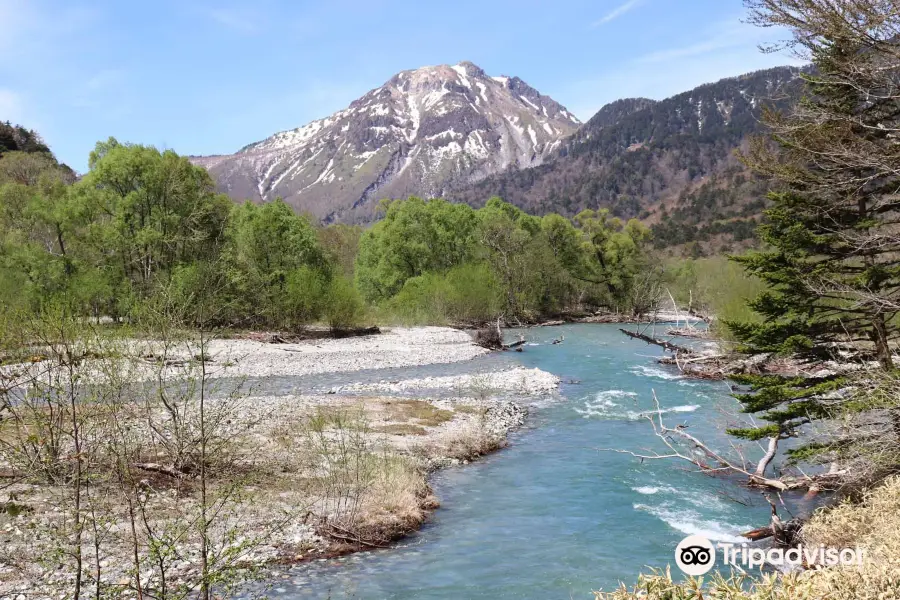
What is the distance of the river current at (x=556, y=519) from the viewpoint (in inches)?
357

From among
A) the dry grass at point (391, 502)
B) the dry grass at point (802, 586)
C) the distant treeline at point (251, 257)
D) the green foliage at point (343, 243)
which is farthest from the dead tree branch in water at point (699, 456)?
the green foliage at point (343, 243)

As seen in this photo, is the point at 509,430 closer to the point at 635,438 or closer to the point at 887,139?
the point at 635,438

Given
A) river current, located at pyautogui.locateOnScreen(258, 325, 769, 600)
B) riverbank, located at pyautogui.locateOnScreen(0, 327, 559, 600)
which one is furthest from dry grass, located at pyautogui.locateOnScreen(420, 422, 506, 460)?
river current, located at pyautogui.locateOnScreen(258, 325, 769, 600)

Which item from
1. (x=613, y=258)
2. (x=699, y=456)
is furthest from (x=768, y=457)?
(x=613, y=258)

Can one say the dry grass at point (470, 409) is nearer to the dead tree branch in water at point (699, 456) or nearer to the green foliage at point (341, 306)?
the dead tree branch in water at point (699, 456)

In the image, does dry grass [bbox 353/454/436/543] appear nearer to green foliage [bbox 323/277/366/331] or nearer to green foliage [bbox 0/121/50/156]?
green foliage [bbox 323/277/366/331]

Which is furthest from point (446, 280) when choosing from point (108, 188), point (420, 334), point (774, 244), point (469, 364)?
point (774, 244)

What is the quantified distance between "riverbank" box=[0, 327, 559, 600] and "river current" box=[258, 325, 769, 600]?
2.34 feet

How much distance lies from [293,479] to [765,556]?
29.7 ft

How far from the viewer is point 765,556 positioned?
31.7 feet

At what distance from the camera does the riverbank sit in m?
7.38

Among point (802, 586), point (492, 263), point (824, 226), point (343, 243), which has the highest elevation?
point (343, 243)

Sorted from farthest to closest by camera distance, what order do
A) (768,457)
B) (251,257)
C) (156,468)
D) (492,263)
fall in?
(492,263)
(251,257)
(768,457)
(156,468)

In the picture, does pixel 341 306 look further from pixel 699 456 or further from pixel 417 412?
pixel 699 456
